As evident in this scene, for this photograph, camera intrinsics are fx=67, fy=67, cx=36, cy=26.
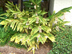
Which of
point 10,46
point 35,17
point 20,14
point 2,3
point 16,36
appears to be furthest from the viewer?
point 2,3

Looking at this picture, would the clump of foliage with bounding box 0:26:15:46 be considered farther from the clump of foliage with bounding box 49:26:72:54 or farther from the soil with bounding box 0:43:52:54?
the clump of foliage with bounding box 49:26:72:54

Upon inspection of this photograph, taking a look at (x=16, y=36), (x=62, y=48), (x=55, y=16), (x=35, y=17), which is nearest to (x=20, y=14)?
(x=35, y=17)

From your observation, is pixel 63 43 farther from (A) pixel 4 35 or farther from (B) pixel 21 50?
(A) pixel 4 35

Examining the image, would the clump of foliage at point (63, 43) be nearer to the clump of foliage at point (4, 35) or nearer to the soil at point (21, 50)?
the soil at point (21, 50)

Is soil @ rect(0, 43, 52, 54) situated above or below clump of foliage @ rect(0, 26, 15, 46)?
below

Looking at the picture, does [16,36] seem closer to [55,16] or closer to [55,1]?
[55,16]

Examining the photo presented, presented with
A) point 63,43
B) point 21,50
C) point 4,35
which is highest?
point 4,35

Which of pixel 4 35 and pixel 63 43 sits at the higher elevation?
pixel 4 35

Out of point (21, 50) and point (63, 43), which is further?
point (21, 50)

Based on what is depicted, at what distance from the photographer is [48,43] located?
2.69 m

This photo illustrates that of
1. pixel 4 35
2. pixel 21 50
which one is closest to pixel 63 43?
pixel 21 50

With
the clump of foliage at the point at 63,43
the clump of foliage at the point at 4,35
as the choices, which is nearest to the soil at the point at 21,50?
the clump of foliage at the point at 4,35

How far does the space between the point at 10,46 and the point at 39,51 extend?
1142 millimetres

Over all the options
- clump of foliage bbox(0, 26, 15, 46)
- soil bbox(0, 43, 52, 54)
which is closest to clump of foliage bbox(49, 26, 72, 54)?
soil bbox(0, 43, 52, 54)
